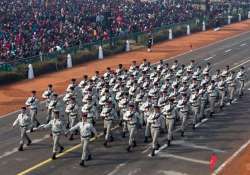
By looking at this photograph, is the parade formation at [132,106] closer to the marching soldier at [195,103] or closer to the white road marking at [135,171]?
the marching soldier at [195,103]

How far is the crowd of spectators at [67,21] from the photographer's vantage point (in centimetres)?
4522

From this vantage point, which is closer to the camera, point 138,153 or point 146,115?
point 138,153

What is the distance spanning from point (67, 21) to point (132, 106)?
111 feet

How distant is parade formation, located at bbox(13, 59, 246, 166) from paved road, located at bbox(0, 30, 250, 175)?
472mm

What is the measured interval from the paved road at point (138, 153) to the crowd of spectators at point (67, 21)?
52.6 ft

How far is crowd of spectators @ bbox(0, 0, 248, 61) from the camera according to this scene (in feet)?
148

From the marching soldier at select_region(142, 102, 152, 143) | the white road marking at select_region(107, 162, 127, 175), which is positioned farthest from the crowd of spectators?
the white road marking at select_region(107, 162, 127, 175)

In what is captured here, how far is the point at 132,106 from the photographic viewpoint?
2394cm

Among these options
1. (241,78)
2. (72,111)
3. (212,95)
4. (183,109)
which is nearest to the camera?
(72,111)

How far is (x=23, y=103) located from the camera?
33.4 meters

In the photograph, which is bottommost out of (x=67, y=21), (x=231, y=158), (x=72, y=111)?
(x=231, y=158)

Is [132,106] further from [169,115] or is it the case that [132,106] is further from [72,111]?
[72,111]

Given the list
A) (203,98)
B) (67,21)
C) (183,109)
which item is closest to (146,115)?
(183,109)

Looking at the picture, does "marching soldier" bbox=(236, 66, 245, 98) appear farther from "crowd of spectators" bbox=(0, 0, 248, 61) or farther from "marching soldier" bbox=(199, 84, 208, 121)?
"crowd of spectators" bbox=(0, 0, 248, 61)
